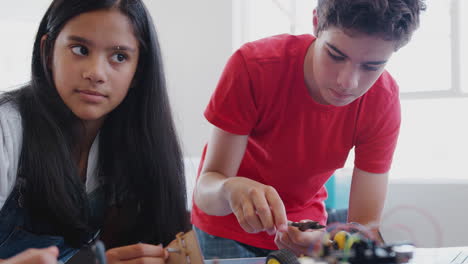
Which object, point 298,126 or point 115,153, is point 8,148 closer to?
point 115,153

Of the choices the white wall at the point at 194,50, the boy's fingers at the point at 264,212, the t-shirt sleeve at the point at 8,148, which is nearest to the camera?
the boy's fingers at the point at 264,212

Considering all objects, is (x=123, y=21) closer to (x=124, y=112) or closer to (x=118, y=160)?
(x=124, y=112)

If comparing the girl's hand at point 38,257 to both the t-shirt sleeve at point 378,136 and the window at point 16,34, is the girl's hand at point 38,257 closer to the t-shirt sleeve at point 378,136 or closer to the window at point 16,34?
the t-shirt sleeve at point 378,136

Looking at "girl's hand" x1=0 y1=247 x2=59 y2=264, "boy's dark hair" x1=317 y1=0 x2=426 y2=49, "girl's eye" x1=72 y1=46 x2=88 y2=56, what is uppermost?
"boy's dark hair" x1=317 y1=0 x2=426 y2=49

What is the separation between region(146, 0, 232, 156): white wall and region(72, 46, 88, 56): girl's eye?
192 centimetres

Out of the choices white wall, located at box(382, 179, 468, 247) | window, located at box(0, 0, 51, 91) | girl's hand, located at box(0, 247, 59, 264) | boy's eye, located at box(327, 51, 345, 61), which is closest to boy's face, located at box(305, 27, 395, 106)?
boy's eye, located at box(327, 51, 345, 61)

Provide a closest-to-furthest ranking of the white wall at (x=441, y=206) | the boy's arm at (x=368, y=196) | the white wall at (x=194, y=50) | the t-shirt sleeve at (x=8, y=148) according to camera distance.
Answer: the t-shirt sleeve at (x=8, y=148), the boy's arm at (x=368, y=196), the white wall at (x=441, y=206), the white wall at (x=194, y=50)

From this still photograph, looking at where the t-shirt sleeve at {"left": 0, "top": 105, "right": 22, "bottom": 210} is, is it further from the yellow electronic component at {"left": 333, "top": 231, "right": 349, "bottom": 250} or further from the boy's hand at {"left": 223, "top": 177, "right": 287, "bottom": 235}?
the yellow electronic component at {"left": 333, "top": 231, "right": 349, "bottom": 250}

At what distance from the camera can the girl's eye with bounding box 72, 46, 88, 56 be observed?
93 centimetres

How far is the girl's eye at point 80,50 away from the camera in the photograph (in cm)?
93

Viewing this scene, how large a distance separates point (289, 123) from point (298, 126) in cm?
2

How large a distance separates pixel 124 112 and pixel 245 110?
0.32m

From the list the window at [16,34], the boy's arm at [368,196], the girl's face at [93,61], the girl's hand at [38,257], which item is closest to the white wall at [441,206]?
the boy's arm at [368,196]

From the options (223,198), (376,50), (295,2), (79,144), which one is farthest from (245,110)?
(295,2)
